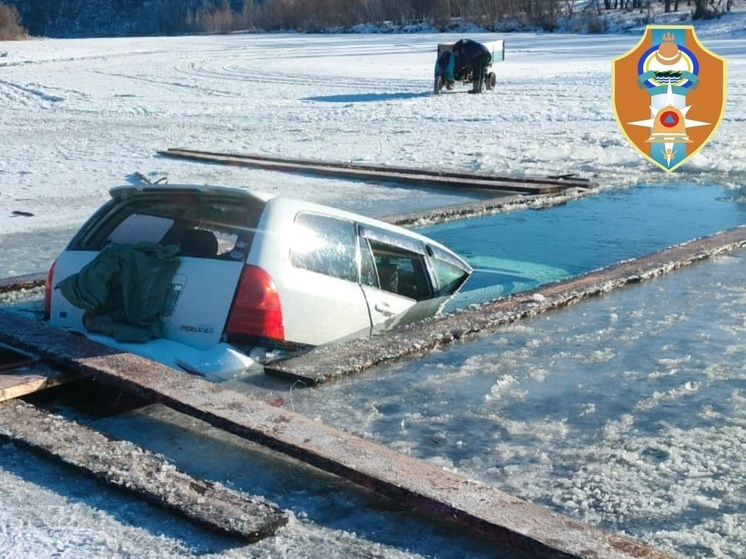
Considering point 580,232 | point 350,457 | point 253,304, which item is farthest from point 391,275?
point 580,232

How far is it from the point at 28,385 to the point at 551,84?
85.4 ft

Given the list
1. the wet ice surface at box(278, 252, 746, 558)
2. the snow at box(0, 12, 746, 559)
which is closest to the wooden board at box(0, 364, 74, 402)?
the snow at box(0, 12, 746, 559)

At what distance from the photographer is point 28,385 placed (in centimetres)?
615

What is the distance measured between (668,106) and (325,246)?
1497cm

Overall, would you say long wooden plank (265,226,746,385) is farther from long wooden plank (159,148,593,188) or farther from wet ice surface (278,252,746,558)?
long wooden plank (159,148,593,188)

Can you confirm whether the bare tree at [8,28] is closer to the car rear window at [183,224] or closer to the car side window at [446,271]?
the car side window at [446,271]

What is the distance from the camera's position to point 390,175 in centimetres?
1602

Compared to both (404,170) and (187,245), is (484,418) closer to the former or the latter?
(187,245)

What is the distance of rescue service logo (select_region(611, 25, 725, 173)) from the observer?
19031mm

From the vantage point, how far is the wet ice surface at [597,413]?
16.2 ft

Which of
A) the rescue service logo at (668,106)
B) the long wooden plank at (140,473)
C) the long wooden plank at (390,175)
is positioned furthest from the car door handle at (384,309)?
the rescue service logo at (668,106)

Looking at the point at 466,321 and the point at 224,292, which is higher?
the point at 224,292

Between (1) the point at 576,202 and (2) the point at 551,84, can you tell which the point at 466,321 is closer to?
(1) the point at 576,202

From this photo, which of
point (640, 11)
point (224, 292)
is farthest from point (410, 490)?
point (640, 11)
